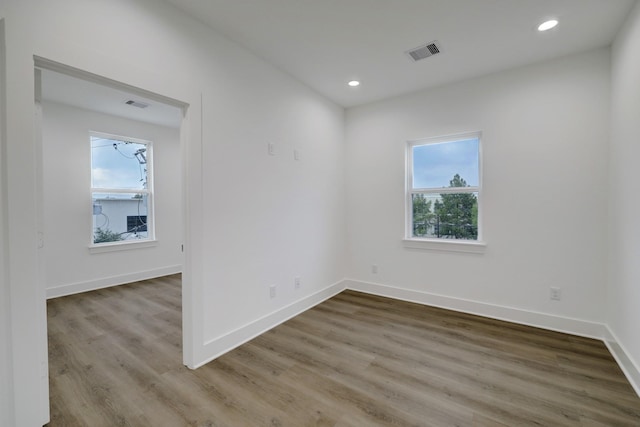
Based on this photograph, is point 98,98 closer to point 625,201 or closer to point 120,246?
point 120,246

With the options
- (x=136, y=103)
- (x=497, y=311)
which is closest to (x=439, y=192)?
(x=497, y=311)

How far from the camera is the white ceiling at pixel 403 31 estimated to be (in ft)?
7.02

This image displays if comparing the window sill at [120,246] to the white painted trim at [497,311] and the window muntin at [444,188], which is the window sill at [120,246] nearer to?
the white painted trim at [497,311]

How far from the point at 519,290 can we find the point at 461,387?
165 cm

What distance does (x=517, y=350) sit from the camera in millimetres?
2506

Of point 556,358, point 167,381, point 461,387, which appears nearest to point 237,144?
point 167,381

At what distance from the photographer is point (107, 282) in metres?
4.54

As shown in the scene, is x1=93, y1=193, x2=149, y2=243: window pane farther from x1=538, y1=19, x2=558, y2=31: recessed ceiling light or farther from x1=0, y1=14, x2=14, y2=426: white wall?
x1=538, y1=19, x2=558, y2=31: recessed ceiling light

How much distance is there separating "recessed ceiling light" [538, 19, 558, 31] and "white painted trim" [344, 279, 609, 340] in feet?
8.91

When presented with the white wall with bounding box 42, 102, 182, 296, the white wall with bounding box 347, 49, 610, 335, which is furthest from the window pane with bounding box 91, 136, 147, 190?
the white wall with bounding box 347, 49, 610, 335

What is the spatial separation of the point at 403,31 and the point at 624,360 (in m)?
3.18

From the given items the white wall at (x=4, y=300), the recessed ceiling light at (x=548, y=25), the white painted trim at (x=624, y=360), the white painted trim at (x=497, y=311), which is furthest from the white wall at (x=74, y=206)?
the white painted trim at (x=624, y=360)

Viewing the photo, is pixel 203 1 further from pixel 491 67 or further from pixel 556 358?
pixel 556 358

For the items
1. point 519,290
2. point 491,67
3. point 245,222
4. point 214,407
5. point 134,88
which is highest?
point 491,67
